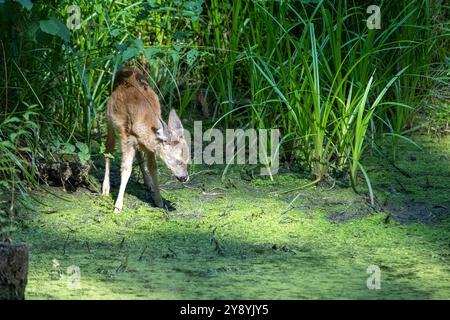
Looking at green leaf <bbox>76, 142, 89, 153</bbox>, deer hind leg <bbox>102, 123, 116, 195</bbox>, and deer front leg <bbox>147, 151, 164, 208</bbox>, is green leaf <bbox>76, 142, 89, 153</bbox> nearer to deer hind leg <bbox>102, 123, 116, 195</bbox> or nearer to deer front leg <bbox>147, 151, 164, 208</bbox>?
deer hind leg <bbox>102, 123, 116, 195</bbox>

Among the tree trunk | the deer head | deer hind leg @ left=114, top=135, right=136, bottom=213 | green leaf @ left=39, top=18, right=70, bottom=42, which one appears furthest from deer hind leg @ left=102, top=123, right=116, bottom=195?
the tree trunk

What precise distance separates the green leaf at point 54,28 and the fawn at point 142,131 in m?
0.79

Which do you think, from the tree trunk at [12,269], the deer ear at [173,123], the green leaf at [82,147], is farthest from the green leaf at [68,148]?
the tree trunk at [12,269]

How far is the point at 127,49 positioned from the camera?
20.6ft

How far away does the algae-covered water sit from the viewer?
4.82 m

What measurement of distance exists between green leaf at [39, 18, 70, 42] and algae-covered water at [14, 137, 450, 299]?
3.77 feet

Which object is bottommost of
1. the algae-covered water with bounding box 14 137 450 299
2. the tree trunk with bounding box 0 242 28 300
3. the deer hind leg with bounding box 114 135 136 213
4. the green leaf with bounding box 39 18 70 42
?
the algae-covered water with bounding box 14 137 450 299

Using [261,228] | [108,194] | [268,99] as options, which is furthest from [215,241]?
[268,99]

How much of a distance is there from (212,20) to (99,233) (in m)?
2.52

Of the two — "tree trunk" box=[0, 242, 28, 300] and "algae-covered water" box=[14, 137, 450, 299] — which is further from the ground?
"tree trunk" box=[0, 242, 28, 300]

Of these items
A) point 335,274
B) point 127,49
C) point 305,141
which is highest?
point 127,49

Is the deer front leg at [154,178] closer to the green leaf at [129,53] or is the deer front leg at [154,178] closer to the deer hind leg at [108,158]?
the deer hind leg at [108,158]

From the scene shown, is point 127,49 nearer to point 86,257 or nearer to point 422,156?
point 86,257

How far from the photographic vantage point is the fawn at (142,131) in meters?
6.22
